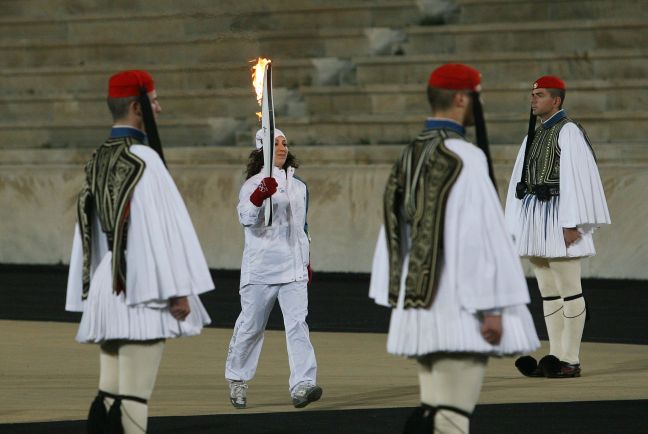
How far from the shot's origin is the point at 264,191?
9.92 meters

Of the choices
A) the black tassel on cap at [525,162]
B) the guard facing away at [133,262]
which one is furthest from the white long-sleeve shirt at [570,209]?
the guard facing away at [133,262]

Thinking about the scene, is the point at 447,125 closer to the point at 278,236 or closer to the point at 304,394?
the point at 304,394

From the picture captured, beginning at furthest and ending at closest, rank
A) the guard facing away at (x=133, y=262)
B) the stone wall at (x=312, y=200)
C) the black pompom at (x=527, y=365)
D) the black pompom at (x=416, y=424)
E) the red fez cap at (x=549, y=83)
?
the stone wall at (x=312, y=200) → the red fez cap at (x=549, y=83) → the black pompom at (x=527, y=365) → the guard facing away at (x=133, y=262) → the black pompom at (x=416, y=424)

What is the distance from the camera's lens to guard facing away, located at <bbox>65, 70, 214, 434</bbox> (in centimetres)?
692

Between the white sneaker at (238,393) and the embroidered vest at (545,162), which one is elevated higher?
the embroidered vest at (545,162)

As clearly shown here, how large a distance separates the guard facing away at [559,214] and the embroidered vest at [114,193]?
4.88 meters

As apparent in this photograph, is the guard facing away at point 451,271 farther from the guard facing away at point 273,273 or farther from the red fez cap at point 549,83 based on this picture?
the red fez cap at point 549,83

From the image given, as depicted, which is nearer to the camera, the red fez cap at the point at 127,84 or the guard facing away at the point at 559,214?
the red fez cap at the point at 127,84

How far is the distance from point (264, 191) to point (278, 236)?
46 cm

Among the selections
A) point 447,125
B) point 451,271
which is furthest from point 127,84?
point 451,271

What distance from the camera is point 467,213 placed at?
645cm

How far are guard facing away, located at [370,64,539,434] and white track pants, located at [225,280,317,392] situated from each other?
3.37m

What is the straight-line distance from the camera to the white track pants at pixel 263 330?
32.8ft

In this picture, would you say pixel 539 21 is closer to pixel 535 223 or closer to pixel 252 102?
pixel 252 102
